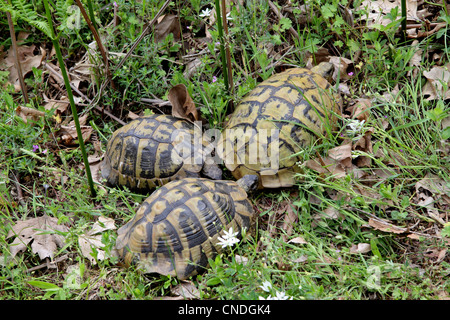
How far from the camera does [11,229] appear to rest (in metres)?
3.37

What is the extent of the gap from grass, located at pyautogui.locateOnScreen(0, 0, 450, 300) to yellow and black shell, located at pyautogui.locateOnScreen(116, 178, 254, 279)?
0.34ft

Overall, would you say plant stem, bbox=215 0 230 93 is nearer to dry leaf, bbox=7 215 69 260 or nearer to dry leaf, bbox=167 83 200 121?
dry leaf, bbox=167 83 200 121

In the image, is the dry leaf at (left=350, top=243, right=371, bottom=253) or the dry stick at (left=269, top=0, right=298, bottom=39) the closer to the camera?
the dry leaf at (left=350, top=243, right=371, bottom=253)

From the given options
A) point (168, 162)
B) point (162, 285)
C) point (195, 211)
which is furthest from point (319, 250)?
point (168, 162)

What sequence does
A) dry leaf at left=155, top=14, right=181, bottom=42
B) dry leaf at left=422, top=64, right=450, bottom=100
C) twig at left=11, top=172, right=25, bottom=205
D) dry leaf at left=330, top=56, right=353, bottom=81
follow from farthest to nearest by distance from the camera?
1. dry leaf at left=155, top=14, right=181, bottom=42
2. dry leaf at left=330, top=56, right=353, bottom=81
3. twig at left=11, top=172, right=25, bottom=205
4. dry leaf at left=422, top=64, right=450, bottom=100

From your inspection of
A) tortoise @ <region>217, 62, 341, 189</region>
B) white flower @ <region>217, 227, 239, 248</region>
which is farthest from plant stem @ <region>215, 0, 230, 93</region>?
white flower @ <region>217, 227, 239, 248</region>

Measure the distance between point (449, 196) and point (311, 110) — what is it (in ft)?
4.01

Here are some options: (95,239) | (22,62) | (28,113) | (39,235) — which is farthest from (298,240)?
(22,62)

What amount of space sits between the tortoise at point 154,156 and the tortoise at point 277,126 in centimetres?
23

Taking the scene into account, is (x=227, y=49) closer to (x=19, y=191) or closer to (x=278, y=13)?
(x=278, y=13)

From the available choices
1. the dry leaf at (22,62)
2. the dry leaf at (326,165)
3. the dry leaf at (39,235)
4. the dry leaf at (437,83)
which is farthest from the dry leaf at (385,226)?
the dry leaf at (22,62)

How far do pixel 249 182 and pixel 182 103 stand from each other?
3.66 feet

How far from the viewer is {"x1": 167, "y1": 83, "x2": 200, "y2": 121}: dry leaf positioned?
158 inches

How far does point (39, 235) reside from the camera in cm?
345
